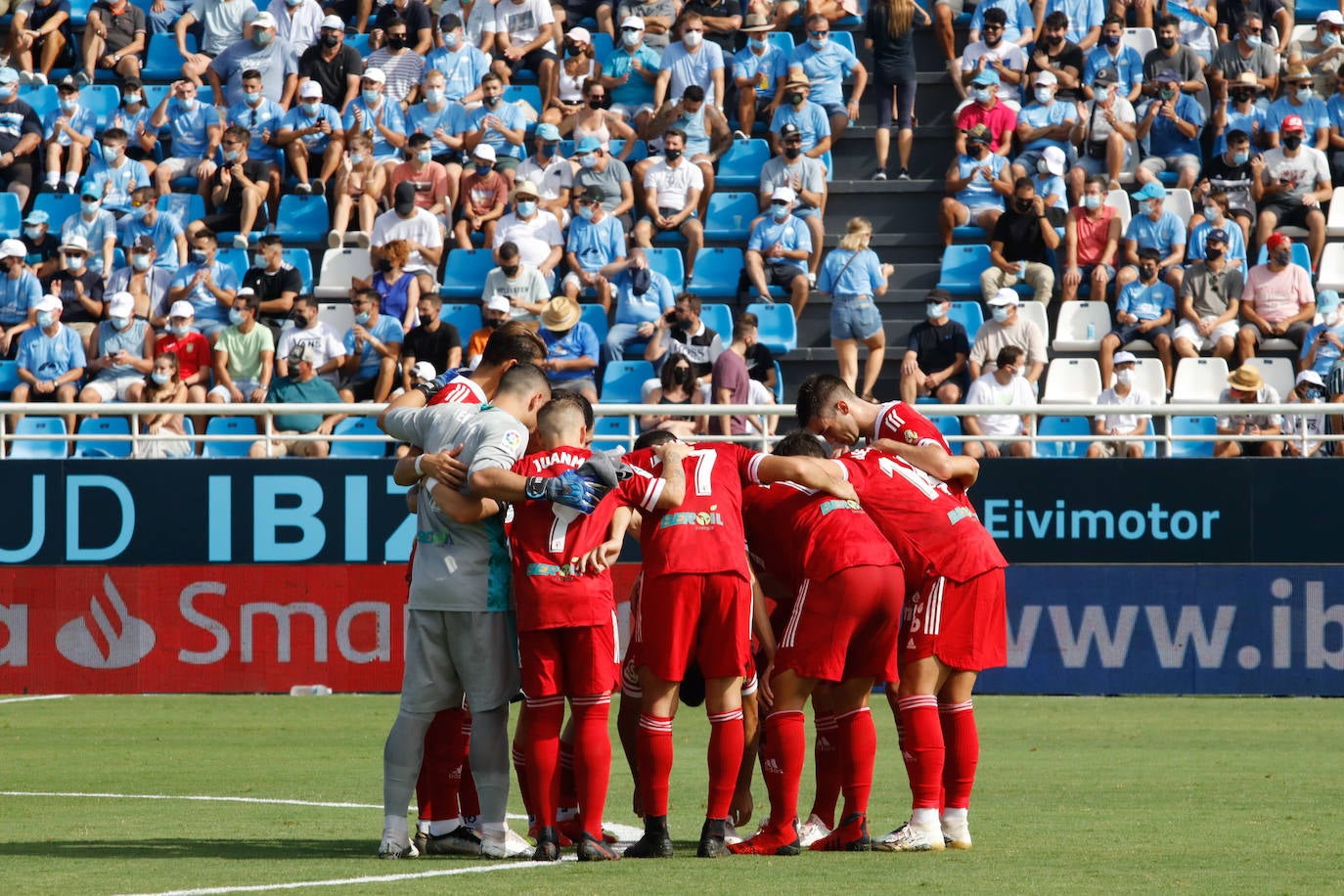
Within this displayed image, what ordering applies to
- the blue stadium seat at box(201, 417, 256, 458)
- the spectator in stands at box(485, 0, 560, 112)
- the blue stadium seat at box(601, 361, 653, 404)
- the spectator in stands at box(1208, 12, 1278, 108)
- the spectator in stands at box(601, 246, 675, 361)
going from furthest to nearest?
1. the spectator in stands at box(485, 0, 560, 112)
2. the spectator in stands at box(1208, 12, 1278, 108)
3. the spectator in stands at box(601, 246, 675, 361)
4. the blue stadium seat at box(601, 361, 653, 404)
5. the blue stadium seat at box(201, 417, 256, 458)

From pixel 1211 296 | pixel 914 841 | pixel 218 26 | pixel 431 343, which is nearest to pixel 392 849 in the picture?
pixel 914 841

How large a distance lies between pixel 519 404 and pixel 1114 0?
50.9ft

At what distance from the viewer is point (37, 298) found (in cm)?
1938

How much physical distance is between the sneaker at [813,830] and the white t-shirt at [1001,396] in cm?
937

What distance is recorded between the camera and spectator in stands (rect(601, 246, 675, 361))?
1861cm

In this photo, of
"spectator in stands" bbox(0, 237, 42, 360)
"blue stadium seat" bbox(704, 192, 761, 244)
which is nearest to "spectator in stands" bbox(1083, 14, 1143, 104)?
"blue stadium seat" bbox(704, 192, 761, 244)

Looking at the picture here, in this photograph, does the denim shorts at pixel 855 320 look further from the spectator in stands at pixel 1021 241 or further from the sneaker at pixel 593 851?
the sneaker at pixel 593 851

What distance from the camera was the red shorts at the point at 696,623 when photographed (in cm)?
767

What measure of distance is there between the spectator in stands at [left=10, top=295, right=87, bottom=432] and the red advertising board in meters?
2.81

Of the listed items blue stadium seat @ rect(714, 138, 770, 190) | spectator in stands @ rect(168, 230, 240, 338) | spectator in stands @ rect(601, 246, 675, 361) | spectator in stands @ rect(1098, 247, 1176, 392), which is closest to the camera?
spectator in stands @ rect(1098, 247, 1176, 392)

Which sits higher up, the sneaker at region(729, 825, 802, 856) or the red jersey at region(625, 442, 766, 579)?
the red jersey at region(625, 442, 766, 579)

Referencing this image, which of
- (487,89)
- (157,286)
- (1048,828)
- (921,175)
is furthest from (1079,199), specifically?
(1048,828)

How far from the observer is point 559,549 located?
766 cm

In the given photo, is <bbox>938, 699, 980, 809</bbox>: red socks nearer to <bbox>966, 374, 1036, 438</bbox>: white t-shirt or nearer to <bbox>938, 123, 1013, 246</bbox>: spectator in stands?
<bbox>966, 374, 1036, 438</bbox>: white t-shirt
